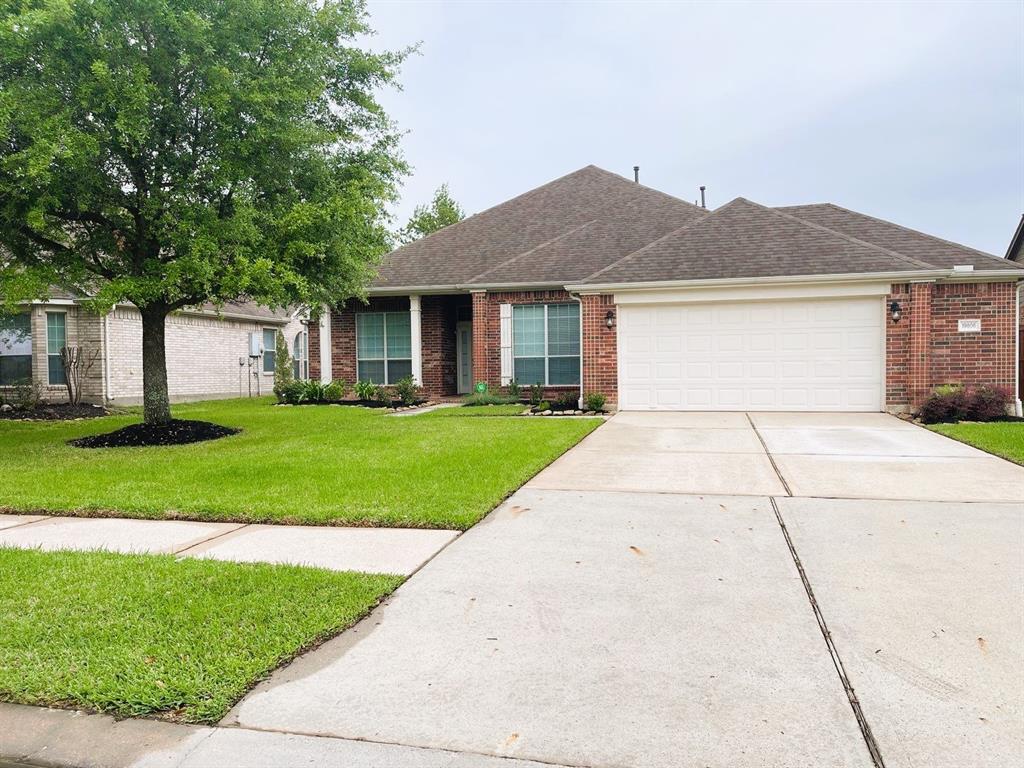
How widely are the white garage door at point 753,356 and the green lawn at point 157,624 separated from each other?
1048 cm

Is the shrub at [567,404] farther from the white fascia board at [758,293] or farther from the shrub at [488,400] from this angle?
the white fascia board at [758,293]

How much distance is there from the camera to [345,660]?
2.99 m

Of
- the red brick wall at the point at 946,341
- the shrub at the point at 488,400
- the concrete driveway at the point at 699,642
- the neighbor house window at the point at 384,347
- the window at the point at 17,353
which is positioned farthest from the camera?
the neighbor house window at the point at 384,347

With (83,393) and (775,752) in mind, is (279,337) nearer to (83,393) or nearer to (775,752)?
(83,393)

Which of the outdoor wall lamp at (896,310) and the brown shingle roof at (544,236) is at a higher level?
the brown shingle roof at (544,236)

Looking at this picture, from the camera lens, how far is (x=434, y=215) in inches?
1772

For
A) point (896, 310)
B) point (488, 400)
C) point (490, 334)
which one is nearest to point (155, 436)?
point (488, 400)

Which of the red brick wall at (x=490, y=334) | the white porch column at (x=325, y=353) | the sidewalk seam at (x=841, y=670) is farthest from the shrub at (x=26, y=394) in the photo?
the sidewalk seam at (x=841, y=670)

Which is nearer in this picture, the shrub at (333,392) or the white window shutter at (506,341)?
the white window shutter at (506,341)

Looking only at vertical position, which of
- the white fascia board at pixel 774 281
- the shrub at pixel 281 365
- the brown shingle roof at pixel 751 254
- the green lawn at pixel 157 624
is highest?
the brown shingle roof at pixel 751 254

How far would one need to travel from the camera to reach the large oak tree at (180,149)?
826 centimetres

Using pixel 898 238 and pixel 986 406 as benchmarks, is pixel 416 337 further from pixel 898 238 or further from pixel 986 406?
pixel 986 406

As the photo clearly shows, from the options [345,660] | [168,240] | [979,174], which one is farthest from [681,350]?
[979,174]

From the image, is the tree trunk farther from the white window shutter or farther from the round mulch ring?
the white window shutter
